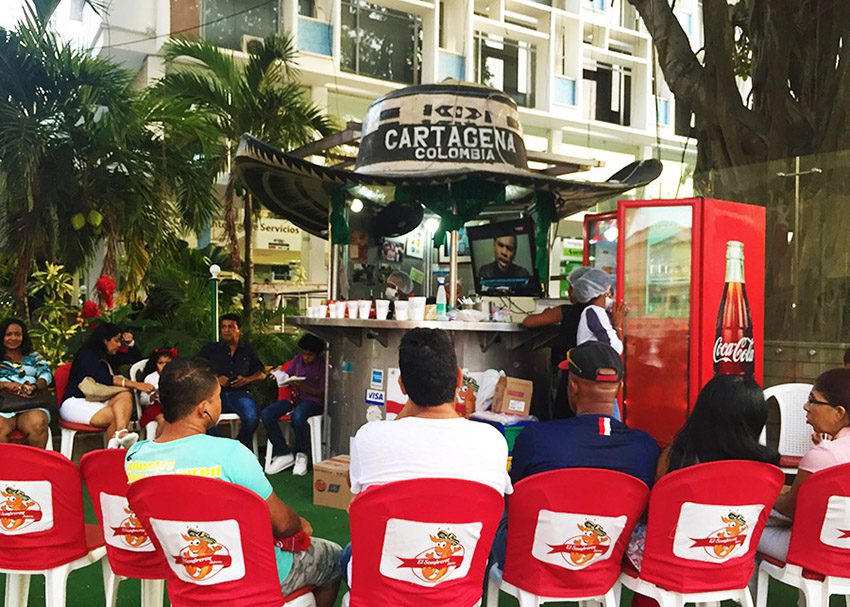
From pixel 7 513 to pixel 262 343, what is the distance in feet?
20.5

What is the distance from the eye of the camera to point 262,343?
9039mm

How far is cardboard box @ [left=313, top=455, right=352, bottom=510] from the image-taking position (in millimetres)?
5555

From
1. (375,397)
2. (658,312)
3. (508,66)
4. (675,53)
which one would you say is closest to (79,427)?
(375,397)

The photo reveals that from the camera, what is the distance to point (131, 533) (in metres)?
2.83

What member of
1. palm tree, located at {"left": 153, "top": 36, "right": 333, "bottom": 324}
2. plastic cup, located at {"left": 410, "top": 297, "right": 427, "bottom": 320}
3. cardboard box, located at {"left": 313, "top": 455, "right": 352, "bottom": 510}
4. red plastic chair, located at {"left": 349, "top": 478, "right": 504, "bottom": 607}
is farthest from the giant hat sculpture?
red plastic chair, located at {"left": 349, "top": 478, "right": 504, "bottom": 607}

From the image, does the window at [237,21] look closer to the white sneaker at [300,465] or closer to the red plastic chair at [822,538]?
the white sneaker at [300,465]

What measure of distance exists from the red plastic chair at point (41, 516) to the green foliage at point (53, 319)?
525cm

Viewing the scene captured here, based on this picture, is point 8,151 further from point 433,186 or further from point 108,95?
point 433,186

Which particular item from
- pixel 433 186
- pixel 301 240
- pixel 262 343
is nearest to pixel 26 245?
pixel 262 343

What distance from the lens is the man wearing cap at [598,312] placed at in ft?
17.7

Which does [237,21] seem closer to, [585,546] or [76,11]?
[76,11]

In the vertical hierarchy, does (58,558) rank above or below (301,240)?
below

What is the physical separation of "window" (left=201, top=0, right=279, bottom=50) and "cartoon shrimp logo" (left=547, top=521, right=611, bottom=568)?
47.0 feet

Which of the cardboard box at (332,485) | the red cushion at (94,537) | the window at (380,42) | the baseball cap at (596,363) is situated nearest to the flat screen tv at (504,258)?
the cardboard box at (332,485)
